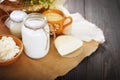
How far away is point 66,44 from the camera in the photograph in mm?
1145

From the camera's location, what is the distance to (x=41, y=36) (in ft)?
3.50

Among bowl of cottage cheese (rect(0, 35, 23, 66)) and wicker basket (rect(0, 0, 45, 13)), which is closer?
bowl of cottage cheese (rect(0, 35, 23, 66))

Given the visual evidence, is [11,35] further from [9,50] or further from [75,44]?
[75,44]

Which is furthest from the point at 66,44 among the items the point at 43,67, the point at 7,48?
the point at 7,48

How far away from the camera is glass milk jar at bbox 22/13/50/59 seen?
1.06 meters

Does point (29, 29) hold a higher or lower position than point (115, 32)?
higher

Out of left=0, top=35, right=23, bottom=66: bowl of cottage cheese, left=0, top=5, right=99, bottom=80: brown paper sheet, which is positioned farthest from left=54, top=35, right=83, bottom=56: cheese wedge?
left=0, top=35, right=23, bottom=66: bowl of cottage cheese

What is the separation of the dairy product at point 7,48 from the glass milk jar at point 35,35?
0.15 ft

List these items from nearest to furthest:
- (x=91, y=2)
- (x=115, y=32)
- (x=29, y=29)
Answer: (x=29, y=29), (x=115, y=32), (x=91, y=2)

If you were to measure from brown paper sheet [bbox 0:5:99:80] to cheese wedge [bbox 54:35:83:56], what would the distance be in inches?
0.8

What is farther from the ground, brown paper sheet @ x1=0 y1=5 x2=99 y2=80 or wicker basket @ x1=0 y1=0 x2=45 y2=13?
wicker basket @ x1=0 y1=0 x2=45 y2=13

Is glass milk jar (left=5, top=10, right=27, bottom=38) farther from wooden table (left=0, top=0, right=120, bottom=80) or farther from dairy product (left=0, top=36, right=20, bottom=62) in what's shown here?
wooden table (left=0, top=0, right=120, bottom=80)

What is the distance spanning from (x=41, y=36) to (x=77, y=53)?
178 mm

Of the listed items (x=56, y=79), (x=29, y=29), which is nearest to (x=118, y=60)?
(x=56, y=79)
